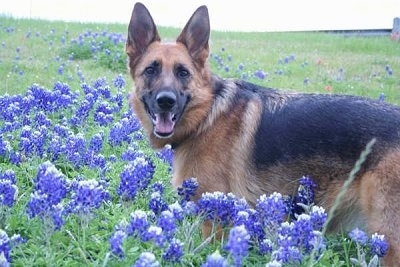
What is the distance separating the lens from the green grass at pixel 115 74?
10.5 feet

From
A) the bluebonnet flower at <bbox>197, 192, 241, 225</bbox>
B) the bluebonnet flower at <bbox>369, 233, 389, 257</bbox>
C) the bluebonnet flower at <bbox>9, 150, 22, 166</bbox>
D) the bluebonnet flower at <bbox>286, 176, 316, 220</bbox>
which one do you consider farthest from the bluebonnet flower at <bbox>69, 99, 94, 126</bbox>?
the bluebonnet flower at <bbox>369, 233, 389, 257</bbox>

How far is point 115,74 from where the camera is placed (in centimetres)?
1115

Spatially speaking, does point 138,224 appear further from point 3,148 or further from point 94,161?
point 3,148

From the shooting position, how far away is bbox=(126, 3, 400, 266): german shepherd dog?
385 centimetres

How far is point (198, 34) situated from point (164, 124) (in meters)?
0.86

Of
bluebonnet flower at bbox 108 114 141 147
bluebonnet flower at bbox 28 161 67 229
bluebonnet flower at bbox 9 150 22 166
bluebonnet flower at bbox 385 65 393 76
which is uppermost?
bluebonnet flower at bbox 385 65 393 76

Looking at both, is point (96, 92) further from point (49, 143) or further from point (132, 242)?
point (132, 242)

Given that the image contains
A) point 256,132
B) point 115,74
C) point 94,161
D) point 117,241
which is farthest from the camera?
point 115,74

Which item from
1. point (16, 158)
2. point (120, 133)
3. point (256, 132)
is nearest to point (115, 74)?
point (120, 133)

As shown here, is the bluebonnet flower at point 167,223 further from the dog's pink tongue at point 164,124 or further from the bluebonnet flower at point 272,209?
the dog's pink tongue at point 164,124

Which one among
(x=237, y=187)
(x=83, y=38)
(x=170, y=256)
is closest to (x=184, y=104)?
(x=237, y=187)

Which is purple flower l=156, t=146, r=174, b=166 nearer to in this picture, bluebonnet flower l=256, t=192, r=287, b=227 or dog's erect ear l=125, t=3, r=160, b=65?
dog's erect ear l=125, t=3, r=160, b=65

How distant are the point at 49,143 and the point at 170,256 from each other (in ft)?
9.21

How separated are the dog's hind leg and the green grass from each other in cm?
33
